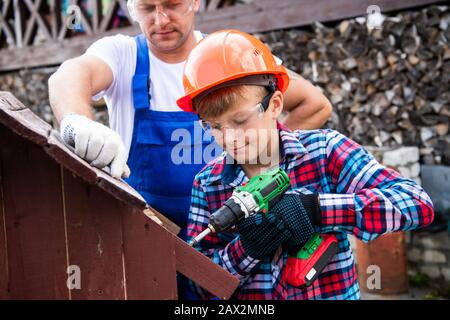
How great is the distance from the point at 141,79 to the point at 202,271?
1101mm

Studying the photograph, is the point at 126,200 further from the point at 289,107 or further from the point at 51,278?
the point at 289,107

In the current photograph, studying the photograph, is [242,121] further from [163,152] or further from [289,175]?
[163,152]

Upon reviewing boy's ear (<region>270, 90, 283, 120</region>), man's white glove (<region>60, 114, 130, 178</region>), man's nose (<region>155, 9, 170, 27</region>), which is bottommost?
man's white glove (<region>60, 114, 130, 178</region>)

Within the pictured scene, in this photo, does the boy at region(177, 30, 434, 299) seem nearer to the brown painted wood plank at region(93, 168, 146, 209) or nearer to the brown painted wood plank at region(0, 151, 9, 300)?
the brown painted wood plank at region(93, 168, 146, 209)

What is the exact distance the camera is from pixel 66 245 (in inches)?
62.2

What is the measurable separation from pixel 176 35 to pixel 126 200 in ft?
3.94

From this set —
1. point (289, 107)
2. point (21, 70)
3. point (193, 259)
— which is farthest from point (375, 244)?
point (21, 70)

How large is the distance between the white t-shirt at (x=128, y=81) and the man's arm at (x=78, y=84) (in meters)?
0.06

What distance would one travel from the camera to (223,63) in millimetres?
1925

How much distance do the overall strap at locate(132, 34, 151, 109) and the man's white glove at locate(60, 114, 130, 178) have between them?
2.16ft

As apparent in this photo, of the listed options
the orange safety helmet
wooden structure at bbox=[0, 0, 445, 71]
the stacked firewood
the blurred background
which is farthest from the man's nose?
the stacked firewood

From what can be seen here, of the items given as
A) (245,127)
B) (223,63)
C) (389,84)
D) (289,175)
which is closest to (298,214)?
(289,175)

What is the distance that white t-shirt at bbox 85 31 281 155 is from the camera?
8.07 feet

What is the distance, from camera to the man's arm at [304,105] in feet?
9.33
